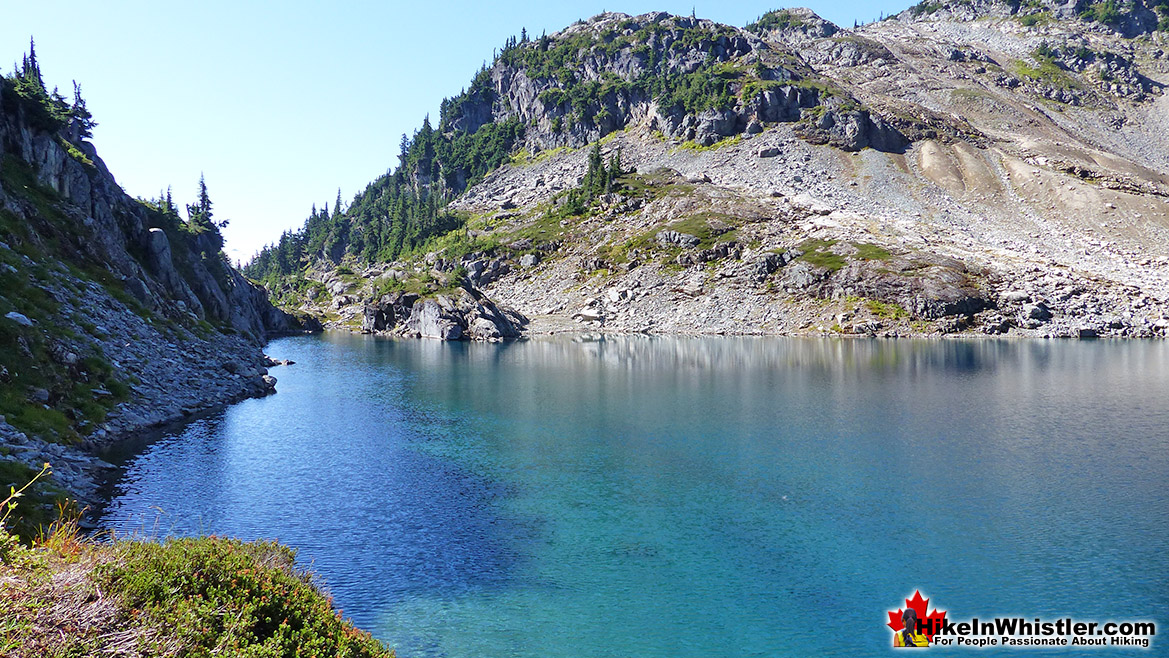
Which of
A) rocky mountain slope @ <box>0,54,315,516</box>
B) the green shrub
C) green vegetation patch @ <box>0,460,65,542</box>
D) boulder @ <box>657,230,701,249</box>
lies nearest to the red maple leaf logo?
the green shrub

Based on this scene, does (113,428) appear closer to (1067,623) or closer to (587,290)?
(1067,623)

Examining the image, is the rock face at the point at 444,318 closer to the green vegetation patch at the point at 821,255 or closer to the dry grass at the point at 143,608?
the green vegetation patch at the point at 821,255

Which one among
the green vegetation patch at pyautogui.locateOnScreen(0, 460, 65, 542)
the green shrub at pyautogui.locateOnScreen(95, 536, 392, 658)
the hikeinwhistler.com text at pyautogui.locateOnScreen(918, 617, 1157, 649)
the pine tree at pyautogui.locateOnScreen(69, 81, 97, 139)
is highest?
the pine tree at pyautogui.locateOnScreen(69, 81, 97, 139)

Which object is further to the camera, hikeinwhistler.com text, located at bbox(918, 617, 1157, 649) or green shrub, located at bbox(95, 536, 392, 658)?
hikeinwhistler.com text, located at bbox(918, 617, 1157, 649)

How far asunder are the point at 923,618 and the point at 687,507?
14725 millimetres

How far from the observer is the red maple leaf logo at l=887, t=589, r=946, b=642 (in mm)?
24734

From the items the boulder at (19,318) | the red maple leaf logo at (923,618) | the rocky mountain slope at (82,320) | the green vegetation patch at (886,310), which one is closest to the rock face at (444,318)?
the rocky mountain slope at (82,320)

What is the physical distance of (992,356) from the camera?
111312mm

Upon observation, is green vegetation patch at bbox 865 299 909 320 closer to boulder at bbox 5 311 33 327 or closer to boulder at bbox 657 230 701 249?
boulder at bbox 657 230 701 249

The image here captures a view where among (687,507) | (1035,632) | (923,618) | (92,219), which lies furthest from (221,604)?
(92,219)

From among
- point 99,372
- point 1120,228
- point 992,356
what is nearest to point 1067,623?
point 99,372

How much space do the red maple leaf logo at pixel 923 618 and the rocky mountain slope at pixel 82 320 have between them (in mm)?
38446

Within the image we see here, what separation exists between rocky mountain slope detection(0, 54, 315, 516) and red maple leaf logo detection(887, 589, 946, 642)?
3845cm

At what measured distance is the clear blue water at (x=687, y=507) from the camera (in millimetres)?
25875
